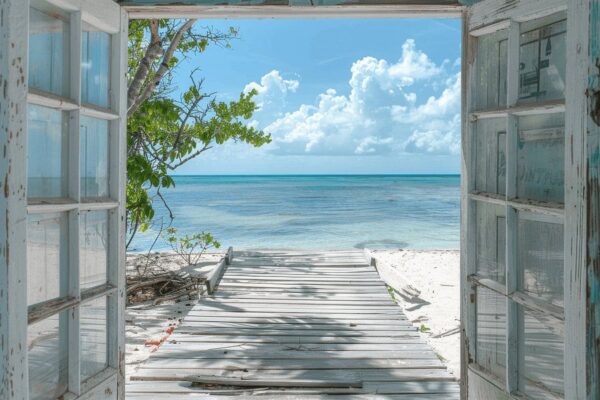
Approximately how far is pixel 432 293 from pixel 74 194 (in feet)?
19.5

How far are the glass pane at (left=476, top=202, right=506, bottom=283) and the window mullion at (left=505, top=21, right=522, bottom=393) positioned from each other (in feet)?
0.35

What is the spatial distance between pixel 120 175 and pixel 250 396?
5.50ft

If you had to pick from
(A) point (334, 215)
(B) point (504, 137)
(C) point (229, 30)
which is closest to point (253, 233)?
(A) point (334, 215)

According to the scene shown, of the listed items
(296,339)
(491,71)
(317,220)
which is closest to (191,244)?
(296,339)

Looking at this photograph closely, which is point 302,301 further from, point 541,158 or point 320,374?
point 541,158

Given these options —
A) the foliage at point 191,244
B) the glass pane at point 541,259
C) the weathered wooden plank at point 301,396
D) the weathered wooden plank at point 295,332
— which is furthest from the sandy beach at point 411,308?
the glass pane at point 541,259

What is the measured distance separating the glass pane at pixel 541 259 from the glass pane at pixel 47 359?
1.54 m

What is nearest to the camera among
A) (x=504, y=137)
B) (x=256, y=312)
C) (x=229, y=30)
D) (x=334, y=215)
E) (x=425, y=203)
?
(x=504, y=137)

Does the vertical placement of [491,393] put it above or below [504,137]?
below

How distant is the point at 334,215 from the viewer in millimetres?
27703

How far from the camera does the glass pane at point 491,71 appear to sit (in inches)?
76.0

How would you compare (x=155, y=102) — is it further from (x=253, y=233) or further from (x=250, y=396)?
(x=253, y=233)

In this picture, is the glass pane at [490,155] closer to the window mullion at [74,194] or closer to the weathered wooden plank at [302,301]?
the window mullion at [74,194]

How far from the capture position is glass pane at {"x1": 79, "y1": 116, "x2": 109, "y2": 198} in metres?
1.83
